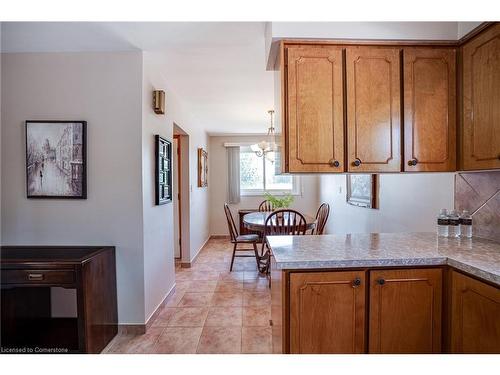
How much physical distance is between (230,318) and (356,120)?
1.98 meters

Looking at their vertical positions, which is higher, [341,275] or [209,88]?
[209,88]

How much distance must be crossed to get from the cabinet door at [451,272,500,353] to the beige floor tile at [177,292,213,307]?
2120 millimetres

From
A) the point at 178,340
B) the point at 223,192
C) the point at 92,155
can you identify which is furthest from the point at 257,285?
the point at 223,192

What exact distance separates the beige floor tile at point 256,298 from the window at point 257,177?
320 centimetres

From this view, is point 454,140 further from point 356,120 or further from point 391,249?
point 391,249

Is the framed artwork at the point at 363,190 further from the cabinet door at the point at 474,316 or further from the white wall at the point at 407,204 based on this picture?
the cabinet door at the point at 474,316

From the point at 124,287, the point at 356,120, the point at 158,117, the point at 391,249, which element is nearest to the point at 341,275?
the point at 391,249

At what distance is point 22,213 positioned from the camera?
2.22 metres

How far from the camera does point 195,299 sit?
2902 mm

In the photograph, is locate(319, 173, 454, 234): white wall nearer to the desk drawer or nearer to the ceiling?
the ceiling

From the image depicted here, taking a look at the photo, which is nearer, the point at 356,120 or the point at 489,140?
the point at 489,140

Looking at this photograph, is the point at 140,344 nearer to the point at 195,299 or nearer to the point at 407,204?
the point at 195,299

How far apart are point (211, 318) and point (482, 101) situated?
253cm

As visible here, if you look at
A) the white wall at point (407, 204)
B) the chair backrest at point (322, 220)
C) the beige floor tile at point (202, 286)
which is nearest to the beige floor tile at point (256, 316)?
the beige floor tile at point (202, 286)
